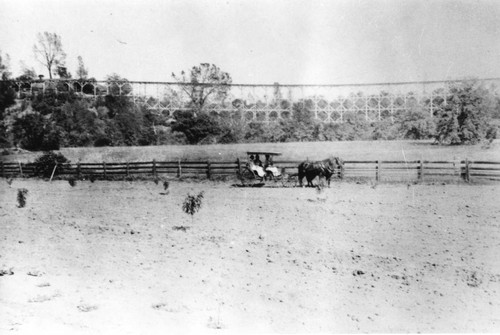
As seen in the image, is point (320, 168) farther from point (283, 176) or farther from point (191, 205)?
point (191, 205)

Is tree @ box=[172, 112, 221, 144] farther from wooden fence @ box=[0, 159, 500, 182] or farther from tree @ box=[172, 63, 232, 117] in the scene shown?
wooden fence @ box=[0, 159, 500, 182]

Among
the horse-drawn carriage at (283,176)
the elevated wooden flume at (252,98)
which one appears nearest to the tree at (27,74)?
the elevated wooden flume at (252,98)

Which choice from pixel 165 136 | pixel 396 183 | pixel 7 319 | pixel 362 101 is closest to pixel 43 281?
pixel 7 319

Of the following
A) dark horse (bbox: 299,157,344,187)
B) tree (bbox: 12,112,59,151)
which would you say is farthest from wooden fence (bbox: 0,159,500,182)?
tree (bbox: 12,112,59,151)

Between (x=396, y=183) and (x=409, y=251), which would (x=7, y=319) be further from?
(x=396, y=183)

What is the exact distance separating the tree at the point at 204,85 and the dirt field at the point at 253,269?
118 feet

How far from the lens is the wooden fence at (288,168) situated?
21.2 meters

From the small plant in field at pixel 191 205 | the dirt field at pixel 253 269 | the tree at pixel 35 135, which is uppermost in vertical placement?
the tree at pixel 35 135

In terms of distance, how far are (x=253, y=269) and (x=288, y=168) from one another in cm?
1652

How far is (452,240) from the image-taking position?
31.3ft

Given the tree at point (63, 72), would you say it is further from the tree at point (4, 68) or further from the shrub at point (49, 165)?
the shrub at point (49, 165)

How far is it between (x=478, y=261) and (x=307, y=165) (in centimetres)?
1097

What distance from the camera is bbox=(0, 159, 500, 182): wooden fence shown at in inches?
835

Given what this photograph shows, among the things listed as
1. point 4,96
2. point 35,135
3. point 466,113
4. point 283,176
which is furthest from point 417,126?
point 4,96
